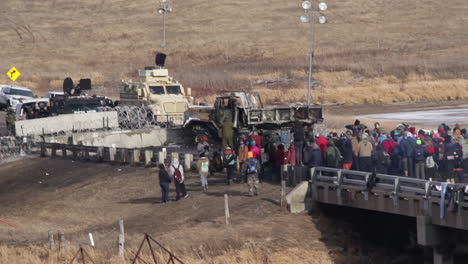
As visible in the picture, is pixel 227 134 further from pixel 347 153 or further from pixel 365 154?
pixel 365 154

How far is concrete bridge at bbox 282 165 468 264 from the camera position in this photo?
21.6 m

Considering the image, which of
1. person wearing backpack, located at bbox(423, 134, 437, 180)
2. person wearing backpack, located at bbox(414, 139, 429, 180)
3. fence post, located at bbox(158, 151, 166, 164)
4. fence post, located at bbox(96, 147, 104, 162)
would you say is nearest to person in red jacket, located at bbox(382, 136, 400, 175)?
person wearing backpack, located at bbox(414, 139, 429, 180)

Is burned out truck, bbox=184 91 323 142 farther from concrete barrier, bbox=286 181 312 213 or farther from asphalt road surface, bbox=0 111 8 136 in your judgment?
asphalt road surface, bbox=0 111 8 136

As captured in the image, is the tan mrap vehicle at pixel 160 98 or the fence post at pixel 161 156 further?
the tan mrap vehicle at pixel 160 98

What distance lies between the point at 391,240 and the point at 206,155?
6.17 m

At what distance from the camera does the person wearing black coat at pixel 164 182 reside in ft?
85.7

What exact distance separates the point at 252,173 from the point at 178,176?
188 cm

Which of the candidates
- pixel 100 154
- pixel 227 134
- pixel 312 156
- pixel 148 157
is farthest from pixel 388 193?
pixel 100 154

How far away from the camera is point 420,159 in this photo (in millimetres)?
Answer: 24656

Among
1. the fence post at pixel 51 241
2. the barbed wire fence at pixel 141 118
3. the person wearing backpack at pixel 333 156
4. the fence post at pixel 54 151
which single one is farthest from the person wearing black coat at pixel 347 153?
the barbed wire fence at pixel 141 118

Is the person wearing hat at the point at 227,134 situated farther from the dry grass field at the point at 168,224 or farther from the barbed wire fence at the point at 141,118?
the barbed wire fence at the point at 141,118

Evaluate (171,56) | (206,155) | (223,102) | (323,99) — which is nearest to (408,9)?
(171,56)

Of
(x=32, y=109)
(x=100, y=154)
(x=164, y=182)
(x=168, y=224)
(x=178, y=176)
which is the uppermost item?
(x=32, y=109)

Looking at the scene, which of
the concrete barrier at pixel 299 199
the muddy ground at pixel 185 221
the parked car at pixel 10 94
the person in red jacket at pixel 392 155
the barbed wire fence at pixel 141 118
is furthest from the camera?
the parked car at pixel 10 94
